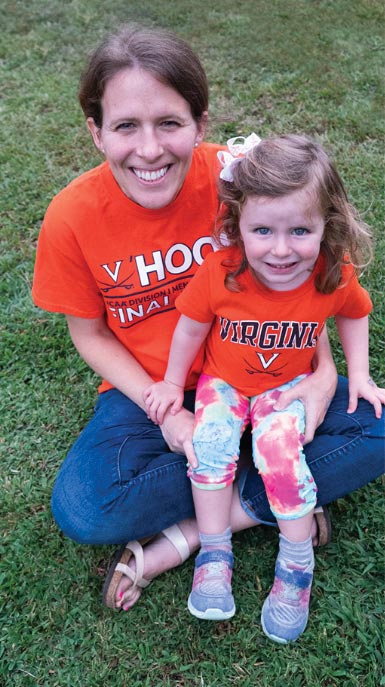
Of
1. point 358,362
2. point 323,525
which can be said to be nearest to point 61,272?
point 358,362

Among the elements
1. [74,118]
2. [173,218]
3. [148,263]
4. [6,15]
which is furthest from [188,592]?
[6,15]

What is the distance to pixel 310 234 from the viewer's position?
6.00 feet

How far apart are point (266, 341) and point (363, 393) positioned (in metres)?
0.41

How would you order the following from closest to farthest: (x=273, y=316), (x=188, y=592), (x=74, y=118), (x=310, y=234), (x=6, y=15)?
(x=310, y=234) < (x=273, y=316) < (x=188, y=592) < (x=74, y=118) < (x=6, y=15)

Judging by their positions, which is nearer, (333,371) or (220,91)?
(333,371)

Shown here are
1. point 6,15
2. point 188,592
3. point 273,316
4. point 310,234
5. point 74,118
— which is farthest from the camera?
point 6,15

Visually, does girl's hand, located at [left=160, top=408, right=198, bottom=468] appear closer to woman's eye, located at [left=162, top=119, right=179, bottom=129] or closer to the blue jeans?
the blue jeans

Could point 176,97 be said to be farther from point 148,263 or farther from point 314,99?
point 314,99

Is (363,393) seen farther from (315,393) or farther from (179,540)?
(179,540)

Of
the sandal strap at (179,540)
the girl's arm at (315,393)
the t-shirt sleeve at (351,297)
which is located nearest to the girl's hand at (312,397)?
the girl's arm at (315,393)

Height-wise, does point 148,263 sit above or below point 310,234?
below

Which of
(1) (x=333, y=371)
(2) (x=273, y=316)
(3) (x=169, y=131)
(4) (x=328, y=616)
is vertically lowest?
(4) (x=328, y=616)

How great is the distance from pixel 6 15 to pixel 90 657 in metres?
5.79

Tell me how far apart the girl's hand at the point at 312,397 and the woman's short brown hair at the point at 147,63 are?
2.96 feet
